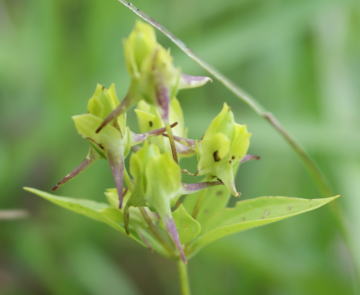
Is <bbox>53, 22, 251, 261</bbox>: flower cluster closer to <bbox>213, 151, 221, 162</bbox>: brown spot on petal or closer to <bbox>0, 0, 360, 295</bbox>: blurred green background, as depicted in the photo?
<bbox>213, 151, 221, 162</bbox>: brown spot on petal

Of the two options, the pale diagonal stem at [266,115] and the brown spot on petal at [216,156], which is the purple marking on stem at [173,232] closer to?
the brown spot on petal at [216,156]

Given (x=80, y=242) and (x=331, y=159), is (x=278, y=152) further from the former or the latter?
(x=80, y=242)

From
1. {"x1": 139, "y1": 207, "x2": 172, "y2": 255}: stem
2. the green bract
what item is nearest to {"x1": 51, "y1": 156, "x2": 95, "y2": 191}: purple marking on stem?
the green bract

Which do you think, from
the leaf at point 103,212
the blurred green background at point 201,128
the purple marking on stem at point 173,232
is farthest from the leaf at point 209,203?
the blurred green background at point 201,128

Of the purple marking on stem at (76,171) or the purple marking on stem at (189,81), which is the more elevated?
the purple marking on stem at (189,81)

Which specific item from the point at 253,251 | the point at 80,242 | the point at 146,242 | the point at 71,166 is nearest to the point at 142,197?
the point at 146,242

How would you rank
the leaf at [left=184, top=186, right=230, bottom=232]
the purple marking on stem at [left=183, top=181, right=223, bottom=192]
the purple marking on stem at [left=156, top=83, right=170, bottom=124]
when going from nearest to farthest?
1. the purple marking on stem at [left=156, top=83, right=170, bottom=124]
2. the purple marking on stem at [left=183, top=181, right=223, bottom=192]
3. the leaf at [left=184, top=186, right=230, bottom=232]

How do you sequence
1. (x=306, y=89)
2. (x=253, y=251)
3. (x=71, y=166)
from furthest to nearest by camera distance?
(x=306, y=89)
(x=71, y=166)
(x=253, y=251)

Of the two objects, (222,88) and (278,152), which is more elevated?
(222,88)
